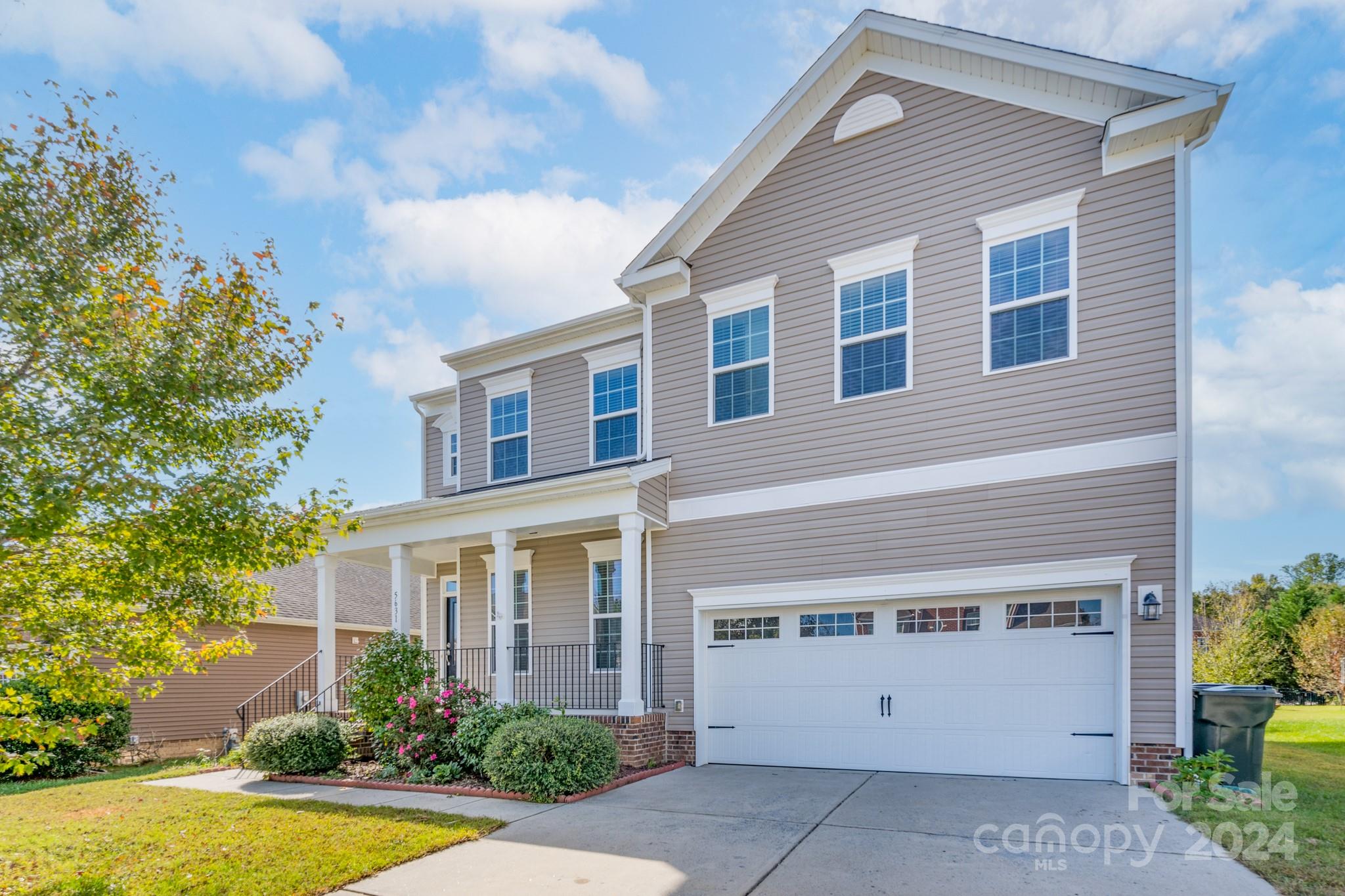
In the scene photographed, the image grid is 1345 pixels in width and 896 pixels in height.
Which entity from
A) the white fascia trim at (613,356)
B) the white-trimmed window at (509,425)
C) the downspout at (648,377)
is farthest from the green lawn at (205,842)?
the white fascia trim at (613,356)

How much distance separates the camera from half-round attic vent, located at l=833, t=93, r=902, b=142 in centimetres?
1023

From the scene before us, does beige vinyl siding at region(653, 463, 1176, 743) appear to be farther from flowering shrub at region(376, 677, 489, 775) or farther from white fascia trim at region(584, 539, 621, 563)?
flowering shrub at region(376, 677, 489, 775)

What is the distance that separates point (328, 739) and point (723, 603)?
5.61 metres

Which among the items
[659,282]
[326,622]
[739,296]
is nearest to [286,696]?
[326,622]

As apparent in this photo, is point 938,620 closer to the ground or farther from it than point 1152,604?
closer to the ground

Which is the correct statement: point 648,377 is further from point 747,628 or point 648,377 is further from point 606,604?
point 747,628

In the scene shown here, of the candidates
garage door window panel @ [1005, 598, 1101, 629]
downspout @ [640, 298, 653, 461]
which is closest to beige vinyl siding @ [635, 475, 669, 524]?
downspout @ [640, 298, 653, 461]

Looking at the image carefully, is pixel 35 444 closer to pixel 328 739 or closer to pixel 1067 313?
pixel 328 739

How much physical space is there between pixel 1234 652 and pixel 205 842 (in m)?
19.8

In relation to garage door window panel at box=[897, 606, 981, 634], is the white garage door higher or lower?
lower

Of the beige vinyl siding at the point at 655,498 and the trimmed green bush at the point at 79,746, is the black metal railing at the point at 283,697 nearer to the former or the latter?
the trimmed green bush at the point at 79,746

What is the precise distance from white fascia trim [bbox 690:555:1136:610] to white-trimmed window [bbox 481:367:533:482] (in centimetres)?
444

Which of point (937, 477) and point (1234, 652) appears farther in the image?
point (1234, 652)

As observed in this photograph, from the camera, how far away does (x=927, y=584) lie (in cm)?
934
